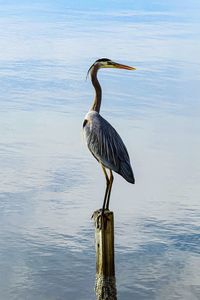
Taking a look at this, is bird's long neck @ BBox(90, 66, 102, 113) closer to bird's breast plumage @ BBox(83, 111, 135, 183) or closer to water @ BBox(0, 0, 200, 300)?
bird's breast plumage @ BBox(83, 111, 135, 183)

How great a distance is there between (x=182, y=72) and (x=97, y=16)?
69.1 feet

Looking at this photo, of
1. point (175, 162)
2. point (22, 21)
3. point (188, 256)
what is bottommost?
point (188, 256)

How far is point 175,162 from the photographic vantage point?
2019 cm

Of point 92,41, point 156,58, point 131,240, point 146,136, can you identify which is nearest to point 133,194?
point 131,240

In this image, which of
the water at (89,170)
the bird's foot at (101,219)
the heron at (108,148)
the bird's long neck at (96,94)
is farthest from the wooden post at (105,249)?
the water at (89,170)

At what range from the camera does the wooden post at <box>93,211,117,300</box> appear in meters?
8.90

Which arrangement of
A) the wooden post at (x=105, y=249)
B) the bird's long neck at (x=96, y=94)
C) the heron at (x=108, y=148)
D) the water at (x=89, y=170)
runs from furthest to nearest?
the water at (x=89, y=170) < the bird's long neck at (x=96, y=94) < the heron at (x=108, y=148) < the wooden post at (x=105, y=249)

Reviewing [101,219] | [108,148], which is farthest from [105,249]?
[108,148]

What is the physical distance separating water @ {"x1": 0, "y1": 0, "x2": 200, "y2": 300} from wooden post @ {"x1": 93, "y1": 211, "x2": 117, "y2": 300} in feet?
12.5

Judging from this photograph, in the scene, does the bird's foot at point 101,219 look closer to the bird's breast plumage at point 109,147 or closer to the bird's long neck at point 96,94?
the bird's breast plumage at point 109,147

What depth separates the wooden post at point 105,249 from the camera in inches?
350

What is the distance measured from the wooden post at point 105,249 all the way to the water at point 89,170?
3.81 m

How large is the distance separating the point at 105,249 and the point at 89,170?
10.2 m

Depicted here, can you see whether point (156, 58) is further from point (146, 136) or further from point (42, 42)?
point (146, 136)
